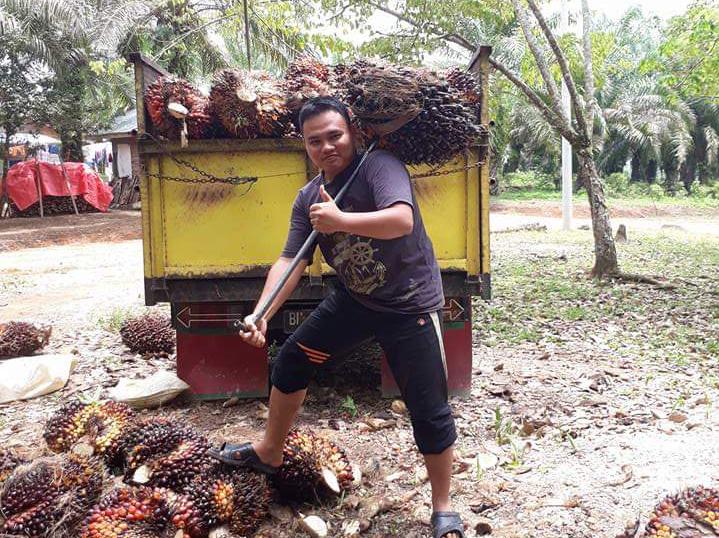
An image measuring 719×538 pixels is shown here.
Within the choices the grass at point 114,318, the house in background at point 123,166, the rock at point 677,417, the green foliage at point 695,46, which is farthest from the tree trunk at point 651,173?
the rock at point 677,417

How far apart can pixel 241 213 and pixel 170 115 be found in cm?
73

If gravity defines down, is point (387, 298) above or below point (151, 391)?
above

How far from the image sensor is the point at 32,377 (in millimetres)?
4695

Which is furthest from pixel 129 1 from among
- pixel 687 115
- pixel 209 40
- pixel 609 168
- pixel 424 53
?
pixel 609 168

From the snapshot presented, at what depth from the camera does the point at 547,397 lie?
453 cm

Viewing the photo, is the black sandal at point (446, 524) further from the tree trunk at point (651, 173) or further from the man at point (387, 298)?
the tree trunk at point (651, 173)

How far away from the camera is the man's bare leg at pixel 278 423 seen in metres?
2.91

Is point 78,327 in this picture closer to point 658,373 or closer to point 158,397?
point 158,397

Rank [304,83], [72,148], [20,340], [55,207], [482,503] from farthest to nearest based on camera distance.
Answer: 1. [72,148]
2. [55,207]
3. [20,340]
4. [304,83]
5. [482,503]

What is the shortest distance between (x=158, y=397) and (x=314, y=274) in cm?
129

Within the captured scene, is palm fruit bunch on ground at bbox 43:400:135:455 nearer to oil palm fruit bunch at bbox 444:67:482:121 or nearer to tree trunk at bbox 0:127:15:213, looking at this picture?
oil palm fruit bunch at bbox 444:67:482:121

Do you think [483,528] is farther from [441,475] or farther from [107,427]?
[107,427]

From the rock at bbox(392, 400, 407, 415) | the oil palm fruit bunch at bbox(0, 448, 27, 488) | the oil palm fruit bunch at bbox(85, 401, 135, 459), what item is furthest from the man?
the rock at bbox(392, 400, 407, 415)

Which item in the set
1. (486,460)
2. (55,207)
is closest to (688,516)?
(486,460)
